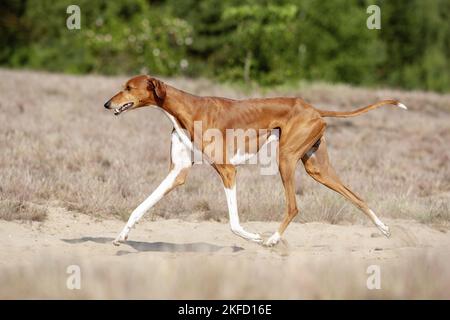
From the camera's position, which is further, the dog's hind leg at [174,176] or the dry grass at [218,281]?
the dog's hind leg at [174,176]

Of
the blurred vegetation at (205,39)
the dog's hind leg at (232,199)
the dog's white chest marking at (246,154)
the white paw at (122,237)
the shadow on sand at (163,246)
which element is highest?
Result: the blurred vegetation at (205,39)

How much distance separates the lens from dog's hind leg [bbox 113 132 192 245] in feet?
28.3

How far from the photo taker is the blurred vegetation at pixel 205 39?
3697 centimetres

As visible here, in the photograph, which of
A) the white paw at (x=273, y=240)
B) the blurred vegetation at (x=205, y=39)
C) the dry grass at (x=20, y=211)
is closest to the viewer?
the white paw at (x=273, y=240)

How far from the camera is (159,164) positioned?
14.2 metres

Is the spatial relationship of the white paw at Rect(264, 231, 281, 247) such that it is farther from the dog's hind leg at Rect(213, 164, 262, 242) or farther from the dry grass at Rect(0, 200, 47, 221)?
the dry grass at Rect(0, 200, 47, 221)

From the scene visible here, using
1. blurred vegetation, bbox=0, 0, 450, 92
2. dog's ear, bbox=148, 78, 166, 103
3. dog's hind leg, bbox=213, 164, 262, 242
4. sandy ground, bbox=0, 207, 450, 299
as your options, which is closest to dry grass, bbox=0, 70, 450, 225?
sandy ground, bbox=0, 207, 450, 299

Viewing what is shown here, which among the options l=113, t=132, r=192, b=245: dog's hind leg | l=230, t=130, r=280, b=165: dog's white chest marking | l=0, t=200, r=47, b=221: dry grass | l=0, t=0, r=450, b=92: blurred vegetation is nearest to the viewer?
l=113, t=132, r=192, b=245: dog's hind leg

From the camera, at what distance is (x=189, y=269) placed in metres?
7.19

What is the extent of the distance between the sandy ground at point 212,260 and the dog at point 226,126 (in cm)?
51

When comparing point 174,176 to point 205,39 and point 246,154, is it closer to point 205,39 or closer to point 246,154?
point 246,154

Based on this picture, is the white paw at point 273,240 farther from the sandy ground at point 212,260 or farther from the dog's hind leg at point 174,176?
the dog's hind leg at point 174,176

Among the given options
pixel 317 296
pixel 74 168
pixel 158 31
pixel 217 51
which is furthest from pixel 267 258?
pixel 217 51

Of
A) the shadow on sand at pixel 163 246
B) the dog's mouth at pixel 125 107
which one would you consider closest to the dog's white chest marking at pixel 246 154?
the shadow on sand at pixel 163 246
